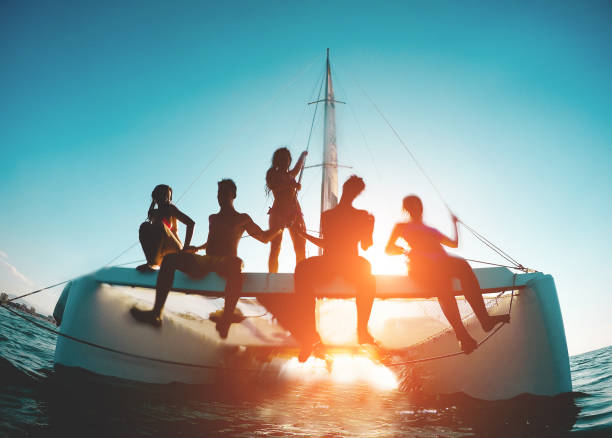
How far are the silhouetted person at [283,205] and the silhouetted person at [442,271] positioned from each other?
1.18 metres

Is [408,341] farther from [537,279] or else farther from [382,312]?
[537,279]

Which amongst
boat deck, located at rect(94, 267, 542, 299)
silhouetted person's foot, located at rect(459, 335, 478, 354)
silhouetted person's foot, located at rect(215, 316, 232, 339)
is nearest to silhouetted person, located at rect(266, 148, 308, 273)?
boat deck, located at rect(94, 267, 542, 299)

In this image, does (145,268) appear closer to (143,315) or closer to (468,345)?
(143,315)

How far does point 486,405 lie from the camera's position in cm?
315

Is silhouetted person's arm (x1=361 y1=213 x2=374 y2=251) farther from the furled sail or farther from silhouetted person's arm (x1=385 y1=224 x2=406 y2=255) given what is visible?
the furled sail

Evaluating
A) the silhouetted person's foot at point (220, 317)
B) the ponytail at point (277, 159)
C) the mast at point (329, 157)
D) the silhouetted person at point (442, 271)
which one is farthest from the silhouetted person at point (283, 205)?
the mast at point (329, 157)

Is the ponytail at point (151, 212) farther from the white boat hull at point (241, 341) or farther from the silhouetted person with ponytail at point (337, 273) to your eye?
the silhouetted person with ponytail at point (337, 273)

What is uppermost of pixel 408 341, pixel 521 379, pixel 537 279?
pixel 537 279

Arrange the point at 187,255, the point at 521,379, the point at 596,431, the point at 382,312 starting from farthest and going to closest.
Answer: the point at 382,312
the point at 521,379
the point at 187,255
the point at 596,431

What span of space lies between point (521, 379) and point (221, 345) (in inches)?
120

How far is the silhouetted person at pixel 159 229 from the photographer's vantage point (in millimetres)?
3193

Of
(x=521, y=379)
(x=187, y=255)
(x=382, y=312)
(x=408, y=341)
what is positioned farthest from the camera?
(x=408, y=341)

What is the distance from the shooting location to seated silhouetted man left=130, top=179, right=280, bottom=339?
2.72m

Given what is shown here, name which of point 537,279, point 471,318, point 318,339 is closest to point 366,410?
point 318,339
